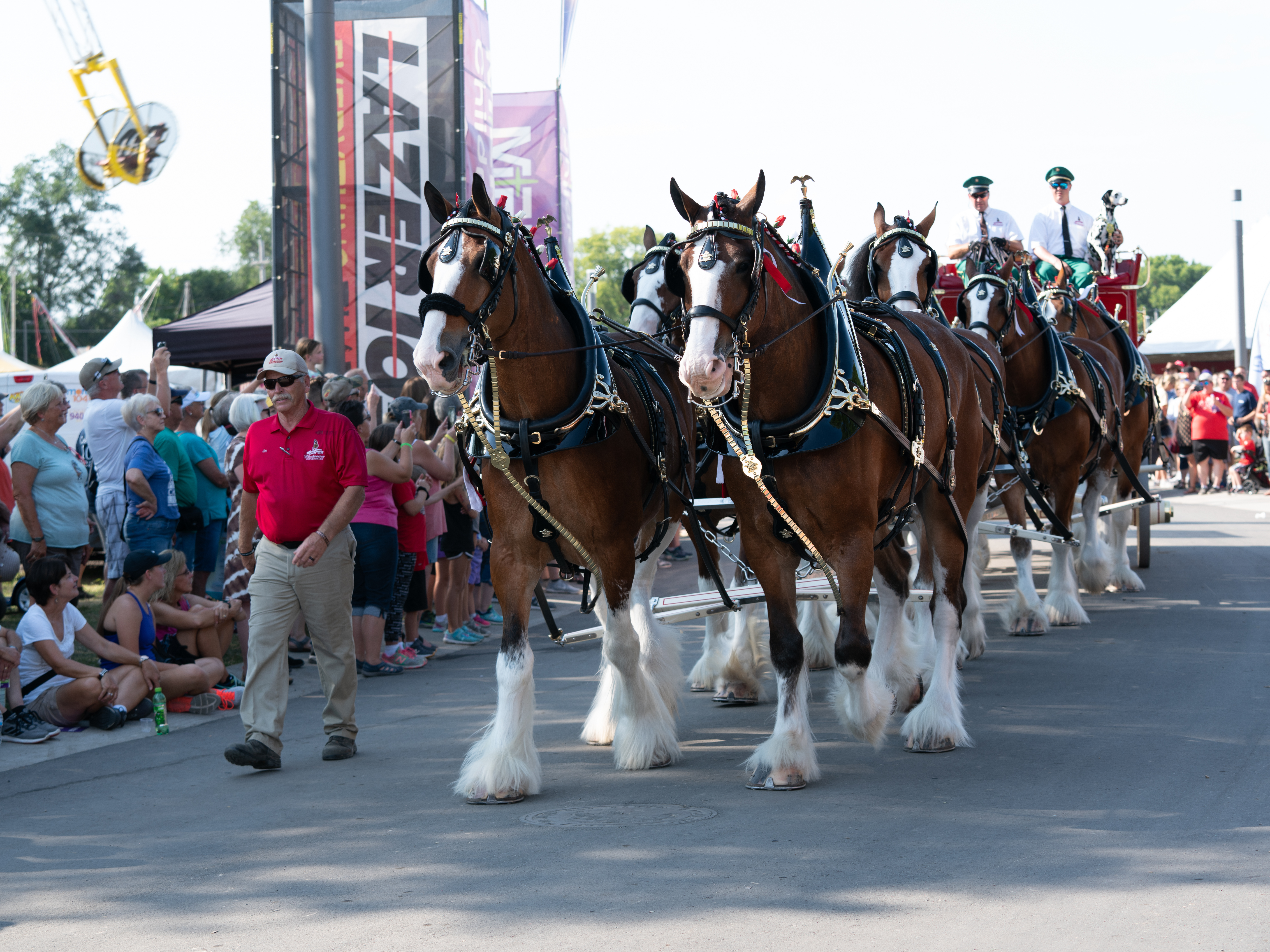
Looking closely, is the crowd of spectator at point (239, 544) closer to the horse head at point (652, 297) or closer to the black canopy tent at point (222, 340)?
the horse head at point (652, 297)

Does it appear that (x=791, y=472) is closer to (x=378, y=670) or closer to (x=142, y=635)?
(x=142, y=635)

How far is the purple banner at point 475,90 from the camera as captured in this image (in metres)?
13.5

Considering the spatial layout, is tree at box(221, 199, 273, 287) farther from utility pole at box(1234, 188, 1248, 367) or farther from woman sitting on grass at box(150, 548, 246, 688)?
woman sitting on grass at box(150, 548, 246, 688)

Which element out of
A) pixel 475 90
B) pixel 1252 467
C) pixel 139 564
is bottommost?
pixel 139 564

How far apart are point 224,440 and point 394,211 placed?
3582 mm

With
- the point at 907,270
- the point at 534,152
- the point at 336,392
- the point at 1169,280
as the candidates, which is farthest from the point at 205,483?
the point at 1169,280

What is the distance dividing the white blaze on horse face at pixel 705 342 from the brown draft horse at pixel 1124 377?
21.1ft

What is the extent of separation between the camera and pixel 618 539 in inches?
229

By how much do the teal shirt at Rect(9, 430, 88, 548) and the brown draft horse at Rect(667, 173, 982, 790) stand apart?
5.16 metres

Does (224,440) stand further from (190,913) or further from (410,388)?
(190,913)

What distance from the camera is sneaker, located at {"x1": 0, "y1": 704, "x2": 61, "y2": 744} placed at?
6.97 m

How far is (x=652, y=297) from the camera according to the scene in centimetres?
764

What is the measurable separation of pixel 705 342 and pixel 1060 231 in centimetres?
838

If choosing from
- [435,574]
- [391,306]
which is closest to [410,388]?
[435,574]
